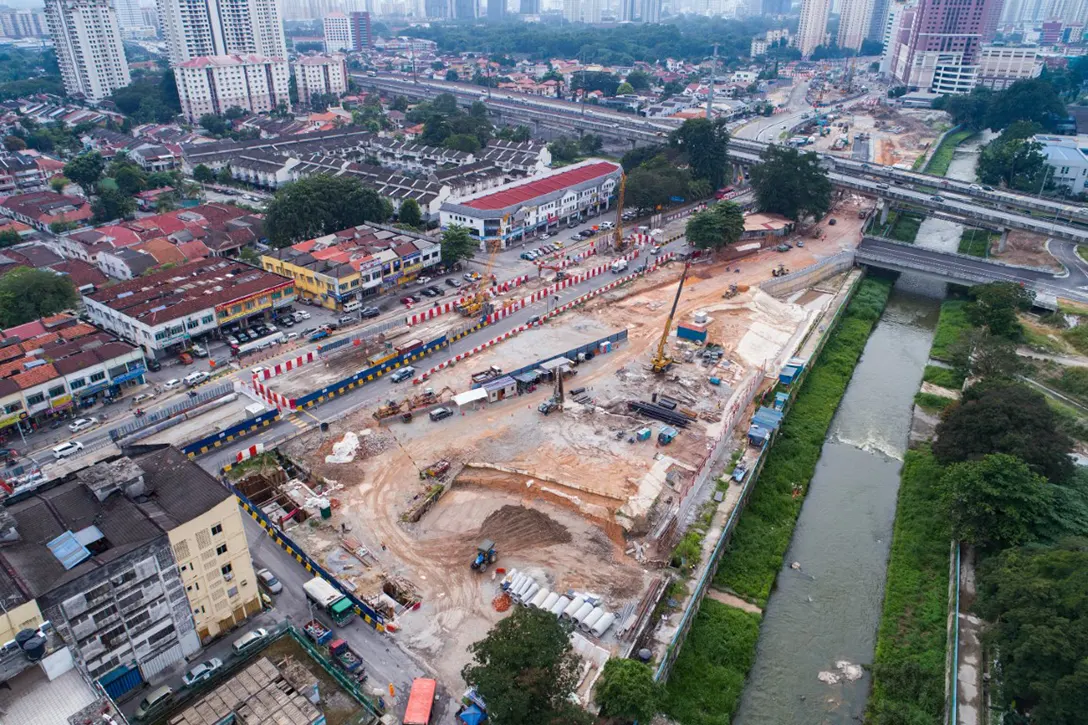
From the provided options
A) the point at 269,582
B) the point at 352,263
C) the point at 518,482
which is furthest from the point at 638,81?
the point at 269,582

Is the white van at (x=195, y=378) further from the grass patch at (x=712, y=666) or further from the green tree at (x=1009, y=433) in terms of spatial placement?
the green tree at (x=1009, y=433)

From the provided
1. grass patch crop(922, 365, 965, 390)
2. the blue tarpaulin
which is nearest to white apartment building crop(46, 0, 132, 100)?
grass patch crop(922, 365, 965, 390)

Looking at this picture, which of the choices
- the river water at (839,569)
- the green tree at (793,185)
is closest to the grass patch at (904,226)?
the green tree at (793,185)

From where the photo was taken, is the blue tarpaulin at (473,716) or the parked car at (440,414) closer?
the blue tarpaulin at (473,716)

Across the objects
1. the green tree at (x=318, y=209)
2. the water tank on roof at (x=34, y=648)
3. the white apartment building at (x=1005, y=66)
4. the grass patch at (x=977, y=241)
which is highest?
the white apartment building at (x=1005, y=66)

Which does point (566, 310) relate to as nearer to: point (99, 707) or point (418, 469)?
point (418, 469)

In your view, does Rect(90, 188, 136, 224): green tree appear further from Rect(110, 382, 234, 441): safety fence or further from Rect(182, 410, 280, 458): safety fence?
Rect(182, 410, 280, 458): safety fence
